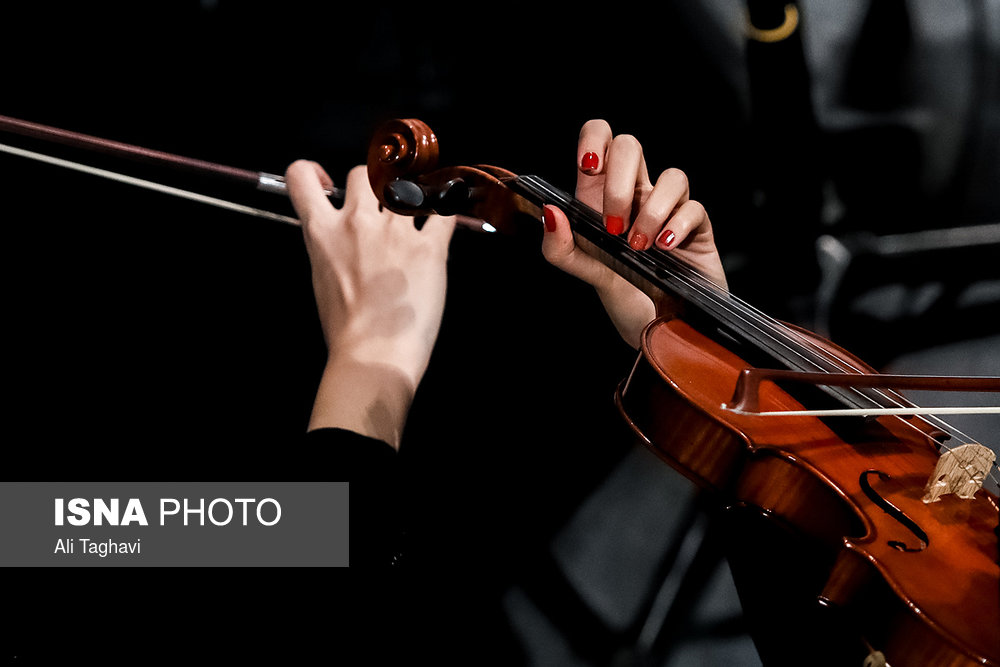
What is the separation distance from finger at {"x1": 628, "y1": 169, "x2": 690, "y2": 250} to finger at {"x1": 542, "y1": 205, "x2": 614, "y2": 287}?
8 centimetres

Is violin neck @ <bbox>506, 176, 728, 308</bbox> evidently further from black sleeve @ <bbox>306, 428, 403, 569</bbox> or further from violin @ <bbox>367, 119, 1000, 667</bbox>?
black sleeve @ <bbox>306, 428, 403, 569</bbox>

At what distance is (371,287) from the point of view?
34.1 inches

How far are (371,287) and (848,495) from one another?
585 millimetres

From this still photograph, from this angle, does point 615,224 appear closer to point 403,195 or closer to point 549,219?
point 549,219

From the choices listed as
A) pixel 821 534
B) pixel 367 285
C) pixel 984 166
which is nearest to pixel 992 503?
pixel 821 534

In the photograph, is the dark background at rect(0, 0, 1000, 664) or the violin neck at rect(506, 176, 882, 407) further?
the dark background at rect(0, 0, 1000, 664)

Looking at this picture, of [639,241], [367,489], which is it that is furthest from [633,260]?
[367,489]

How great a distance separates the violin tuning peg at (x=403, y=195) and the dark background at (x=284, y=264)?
0.55 ft

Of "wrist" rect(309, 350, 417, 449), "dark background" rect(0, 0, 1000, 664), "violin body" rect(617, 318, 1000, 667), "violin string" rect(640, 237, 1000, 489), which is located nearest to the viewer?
"violin body" rect(617, 318, 1000, 667)

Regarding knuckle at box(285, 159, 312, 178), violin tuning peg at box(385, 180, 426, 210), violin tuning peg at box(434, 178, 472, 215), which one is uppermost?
knuckle at box(285, 159, 312, 178)

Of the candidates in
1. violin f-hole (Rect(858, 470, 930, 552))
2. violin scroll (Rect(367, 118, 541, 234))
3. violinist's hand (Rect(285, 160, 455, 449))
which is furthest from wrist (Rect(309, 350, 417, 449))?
violin f-hole (Rect(858, 470, 930, 552))

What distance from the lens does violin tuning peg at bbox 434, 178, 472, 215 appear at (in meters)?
0.79

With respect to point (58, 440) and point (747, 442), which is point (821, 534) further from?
point (58, 440)

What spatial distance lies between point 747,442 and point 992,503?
0.67 feet
